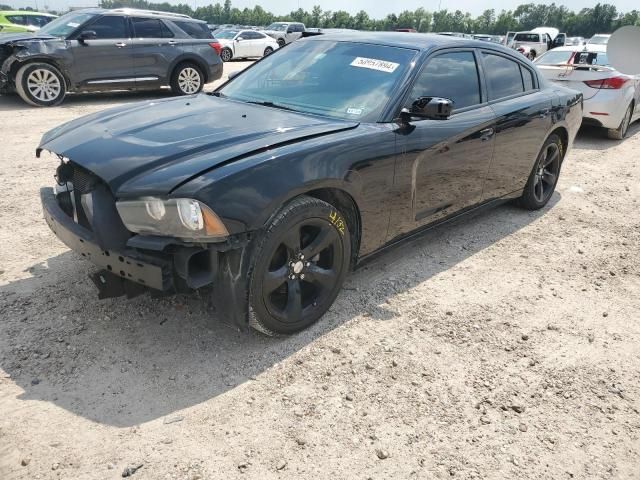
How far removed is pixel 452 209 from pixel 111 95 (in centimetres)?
921

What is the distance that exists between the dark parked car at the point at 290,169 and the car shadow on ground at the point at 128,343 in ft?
0.90

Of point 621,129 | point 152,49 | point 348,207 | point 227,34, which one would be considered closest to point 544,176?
point 348,207

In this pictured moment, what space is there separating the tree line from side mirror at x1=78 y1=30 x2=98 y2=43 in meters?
67.2

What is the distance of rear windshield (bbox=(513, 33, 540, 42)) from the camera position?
1128 inches

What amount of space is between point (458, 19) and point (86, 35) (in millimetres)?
88789

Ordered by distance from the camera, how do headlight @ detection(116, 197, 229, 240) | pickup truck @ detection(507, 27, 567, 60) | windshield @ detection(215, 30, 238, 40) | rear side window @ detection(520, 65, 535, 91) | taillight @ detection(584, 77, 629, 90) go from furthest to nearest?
pickup truck @ detection(507, 27, 567, 60)
windshield @ detection(215, 30, 238, 40)
taillight @ detection(584, 77, 629, 90)
rear side window @ detection(520, 65, 535, 91)
headlight @ detection(116, 197, 229, 240)

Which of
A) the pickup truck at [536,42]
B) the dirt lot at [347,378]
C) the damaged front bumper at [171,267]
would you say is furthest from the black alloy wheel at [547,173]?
the pickup truck at [536,42]

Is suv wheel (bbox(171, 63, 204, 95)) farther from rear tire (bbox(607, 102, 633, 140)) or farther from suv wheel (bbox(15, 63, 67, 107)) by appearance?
rear tire (bbox(607, 102, 633, 140))

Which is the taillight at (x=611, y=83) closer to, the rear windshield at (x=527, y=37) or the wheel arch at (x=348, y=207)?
the wheel arch at (x=348, y=207)

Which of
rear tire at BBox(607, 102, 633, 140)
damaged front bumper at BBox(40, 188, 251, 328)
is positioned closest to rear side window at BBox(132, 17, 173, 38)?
rear tire at BBox(607, 102, 633, 140)

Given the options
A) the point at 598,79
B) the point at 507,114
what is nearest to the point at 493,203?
the point at 507,114

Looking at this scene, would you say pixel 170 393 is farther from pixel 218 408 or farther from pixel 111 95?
pixel 111 95

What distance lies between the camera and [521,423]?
2471 mm

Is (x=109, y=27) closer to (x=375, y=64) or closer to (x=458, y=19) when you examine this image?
(x=375, y=64)
